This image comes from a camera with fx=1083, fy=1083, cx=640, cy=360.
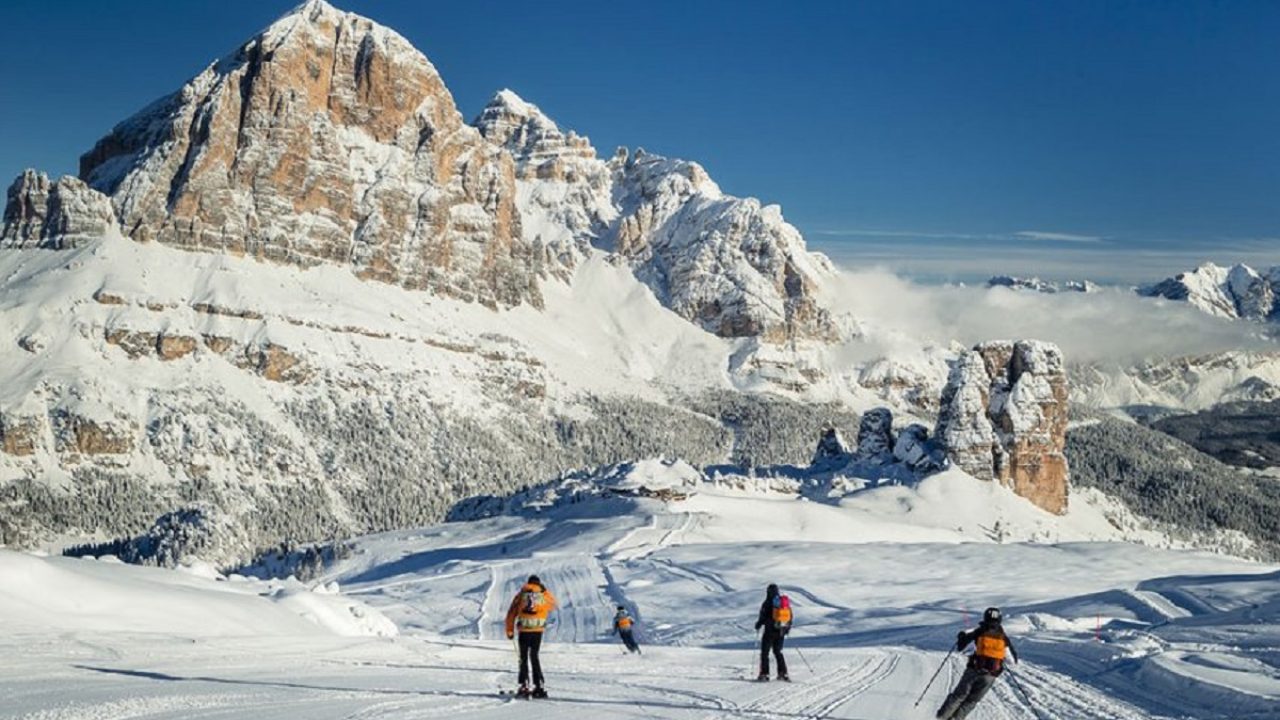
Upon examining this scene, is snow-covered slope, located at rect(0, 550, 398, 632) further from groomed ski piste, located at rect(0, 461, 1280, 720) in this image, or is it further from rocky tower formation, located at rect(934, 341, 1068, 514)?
rocky tower formation, located at rect(934, 341, 1068, 514)

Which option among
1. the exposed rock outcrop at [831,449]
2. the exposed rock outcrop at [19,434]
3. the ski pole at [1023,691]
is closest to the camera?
the ski pole at [1023,691]

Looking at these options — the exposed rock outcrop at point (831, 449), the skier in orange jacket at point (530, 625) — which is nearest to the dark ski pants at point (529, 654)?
the skier in orange jacket at point (530, 625)

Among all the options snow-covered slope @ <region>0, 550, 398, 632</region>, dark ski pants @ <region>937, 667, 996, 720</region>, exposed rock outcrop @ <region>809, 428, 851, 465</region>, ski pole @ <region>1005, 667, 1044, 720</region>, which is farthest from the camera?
exposed rock outcrop @ <region>809, 428, 851, 465</region>

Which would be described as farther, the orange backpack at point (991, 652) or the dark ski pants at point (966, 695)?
the orange backpack at point (991, 652)

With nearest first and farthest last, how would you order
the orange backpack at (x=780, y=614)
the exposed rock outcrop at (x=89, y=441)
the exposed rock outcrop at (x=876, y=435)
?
the orange backpack at (x=780, y=614), the exposed rock outcrop at (x=876, y=435), the exposed rock outcrop at (x=89, y=441)

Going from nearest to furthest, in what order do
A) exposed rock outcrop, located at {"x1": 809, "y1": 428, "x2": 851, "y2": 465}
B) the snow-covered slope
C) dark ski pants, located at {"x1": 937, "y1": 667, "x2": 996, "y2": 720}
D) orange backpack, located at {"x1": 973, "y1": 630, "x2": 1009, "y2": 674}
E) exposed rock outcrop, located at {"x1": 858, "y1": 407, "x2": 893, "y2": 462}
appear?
1. dark ski pants, located at {"x1": 937, "y1": 667, "x2": 996, "y2": 720}
2. orange backpack, located at {"x1": 973, "y1": 630, "x2": 1009, "y2": 674}
3. the snow-covered slope
4. exposed rock outcrop, located at {"x1": 858, "y1": 407, "x2": 893, "y2": 462}
5. exposed rock outcrop, located at {"x1": 809, "y1": 428, "x2": 851, "y2": 465}

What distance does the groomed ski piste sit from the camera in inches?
763

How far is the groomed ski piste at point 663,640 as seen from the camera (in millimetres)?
19375

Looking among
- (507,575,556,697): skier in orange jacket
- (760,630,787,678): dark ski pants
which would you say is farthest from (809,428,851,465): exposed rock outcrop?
(507,575,556,697): skier in orange jacket

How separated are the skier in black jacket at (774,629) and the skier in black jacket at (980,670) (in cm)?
591

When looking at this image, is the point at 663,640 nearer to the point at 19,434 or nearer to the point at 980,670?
the point at 980,670

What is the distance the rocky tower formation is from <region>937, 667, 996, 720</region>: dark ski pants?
446 feet

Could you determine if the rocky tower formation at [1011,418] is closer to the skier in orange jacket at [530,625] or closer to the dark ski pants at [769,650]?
the dark ski pants at [769,650]

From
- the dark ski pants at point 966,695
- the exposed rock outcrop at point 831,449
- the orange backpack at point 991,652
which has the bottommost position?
the dark ski pants at point 966,695
